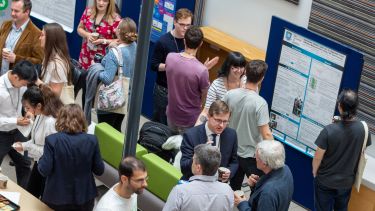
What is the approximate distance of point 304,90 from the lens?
782 cm

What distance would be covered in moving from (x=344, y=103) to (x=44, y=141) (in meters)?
2.55

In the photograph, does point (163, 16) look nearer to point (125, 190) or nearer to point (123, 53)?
point (123, 53)

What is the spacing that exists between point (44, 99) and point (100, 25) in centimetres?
235

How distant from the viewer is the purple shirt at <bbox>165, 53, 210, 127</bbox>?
725 centimetres

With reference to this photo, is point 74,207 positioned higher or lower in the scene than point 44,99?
lower

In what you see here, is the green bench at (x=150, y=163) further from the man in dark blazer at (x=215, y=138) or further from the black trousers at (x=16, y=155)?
the black trousers at (x=16, y=155)

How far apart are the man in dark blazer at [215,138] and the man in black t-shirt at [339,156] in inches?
37.8

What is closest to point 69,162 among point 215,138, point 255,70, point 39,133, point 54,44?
point 39,133

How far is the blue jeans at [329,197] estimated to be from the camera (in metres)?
7.09

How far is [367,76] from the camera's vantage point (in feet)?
24.6

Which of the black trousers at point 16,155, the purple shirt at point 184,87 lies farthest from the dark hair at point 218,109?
the black trousers at point 16,155

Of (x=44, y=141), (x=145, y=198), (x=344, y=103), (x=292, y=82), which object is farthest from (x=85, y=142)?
(x=292, y=82)

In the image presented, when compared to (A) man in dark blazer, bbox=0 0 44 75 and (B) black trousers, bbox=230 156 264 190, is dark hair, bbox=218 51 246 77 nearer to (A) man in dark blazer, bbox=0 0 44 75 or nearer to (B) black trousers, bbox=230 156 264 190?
(B) black trousers, bbox=230 156 264 190

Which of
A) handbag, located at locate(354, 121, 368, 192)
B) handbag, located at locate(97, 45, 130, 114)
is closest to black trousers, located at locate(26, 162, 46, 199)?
handbag, located at locate(97, 45, 130, 114)
